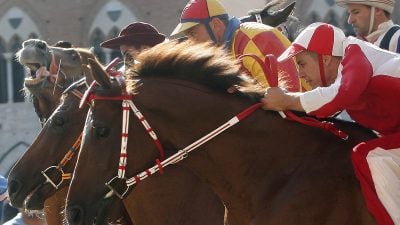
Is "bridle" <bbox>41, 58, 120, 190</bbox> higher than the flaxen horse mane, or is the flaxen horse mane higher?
the flaxen horse mane

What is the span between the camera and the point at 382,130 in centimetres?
480

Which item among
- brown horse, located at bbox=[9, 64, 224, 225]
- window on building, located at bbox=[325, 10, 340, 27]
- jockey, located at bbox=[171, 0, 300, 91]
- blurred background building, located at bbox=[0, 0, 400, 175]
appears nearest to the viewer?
brown horse, located at bbox=[9, 64, 224, 225]

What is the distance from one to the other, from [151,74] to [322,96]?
86 centimetres

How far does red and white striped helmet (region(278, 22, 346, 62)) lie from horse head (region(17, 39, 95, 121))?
2.84 metres

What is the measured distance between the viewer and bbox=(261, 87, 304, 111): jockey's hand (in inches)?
189

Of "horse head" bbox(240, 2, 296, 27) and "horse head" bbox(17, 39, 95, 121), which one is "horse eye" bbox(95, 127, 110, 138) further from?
"horse head" bbox(240, 2, 296, 27)

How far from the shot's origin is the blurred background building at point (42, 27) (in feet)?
92.4

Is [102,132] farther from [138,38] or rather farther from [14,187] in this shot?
[138,38]

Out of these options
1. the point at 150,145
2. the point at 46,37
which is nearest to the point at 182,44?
the point at 150,145

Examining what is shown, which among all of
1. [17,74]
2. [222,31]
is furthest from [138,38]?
[17,74]

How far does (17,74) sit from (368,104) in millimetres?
23730

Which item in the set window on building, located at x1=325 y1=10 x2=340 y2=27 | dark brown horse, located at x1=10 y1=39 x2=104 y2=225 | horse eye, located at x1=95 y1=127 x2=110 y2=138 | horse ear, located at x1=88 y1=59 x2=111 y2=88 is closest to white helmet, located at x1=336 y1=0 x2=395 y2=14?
horse ear, located at x1=88 y1=59 x2=111 y2=88

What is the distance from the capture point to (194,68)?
495 cm

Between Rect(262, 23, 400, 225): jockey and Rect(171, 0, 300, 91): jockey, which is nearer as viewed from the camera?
Rect(262, 23, 400, 225): jockey
